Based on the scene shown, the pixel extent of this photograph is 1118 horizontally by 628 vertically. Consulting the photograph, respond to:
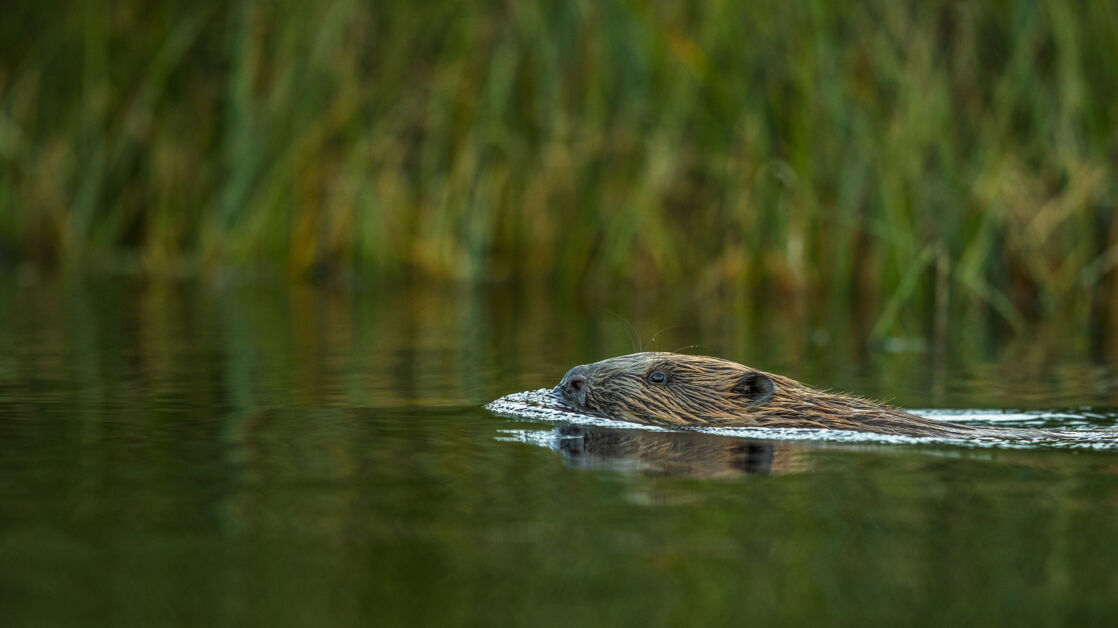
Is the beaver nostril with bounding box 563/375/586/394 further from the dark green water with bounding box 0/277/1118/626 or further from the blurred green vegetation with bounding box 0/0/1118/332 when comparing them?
the blurred green vegetation with bounding box 0/0/1118/332

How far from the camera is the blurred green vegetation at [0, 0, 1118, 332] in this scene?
1081 centimetres

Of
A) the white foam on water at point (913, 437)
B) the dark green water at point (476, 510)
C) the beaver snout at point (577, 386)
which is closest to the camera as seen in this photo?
the dark green water at point (476, 510)

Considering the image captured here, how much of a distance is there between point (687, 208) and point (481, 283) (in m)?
1.88

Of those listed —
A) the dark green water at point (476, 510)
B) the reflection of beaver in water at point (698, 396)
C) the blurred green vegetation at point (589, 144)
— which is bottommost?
the dark green water at point (476, 510)

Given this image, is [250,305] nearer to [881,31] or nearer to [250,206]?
[250,206]

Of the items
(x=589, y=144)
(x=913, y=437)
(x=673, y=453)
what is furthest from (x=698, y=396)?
(x=589, y=144)

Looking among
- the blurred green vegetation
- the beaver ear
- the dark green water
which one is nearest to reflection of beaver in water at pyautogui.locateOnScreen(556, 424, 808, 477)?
the dark green water

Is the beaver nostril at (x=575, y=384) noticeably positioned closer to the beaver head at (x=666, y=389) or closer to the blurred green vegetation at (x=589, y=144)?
the beaver head at (x=666, y=389)

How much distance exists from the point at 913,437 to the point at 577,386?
1303 mm

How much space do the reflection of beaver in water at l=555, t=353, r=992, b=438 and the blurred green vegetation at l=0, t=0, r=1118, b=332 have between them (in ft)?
9.67

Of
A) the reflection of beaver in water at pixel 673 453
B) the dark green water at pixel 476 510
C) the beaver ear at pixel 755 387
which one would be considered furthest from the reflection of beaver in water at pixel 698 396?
the dark green water at pixel 476 510

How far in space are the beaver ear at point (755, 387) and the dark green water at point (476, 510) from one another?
2.15 ft

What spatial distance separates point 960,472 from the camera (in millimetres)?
4719

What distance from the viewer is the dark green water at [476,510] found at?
3021 millimetres
